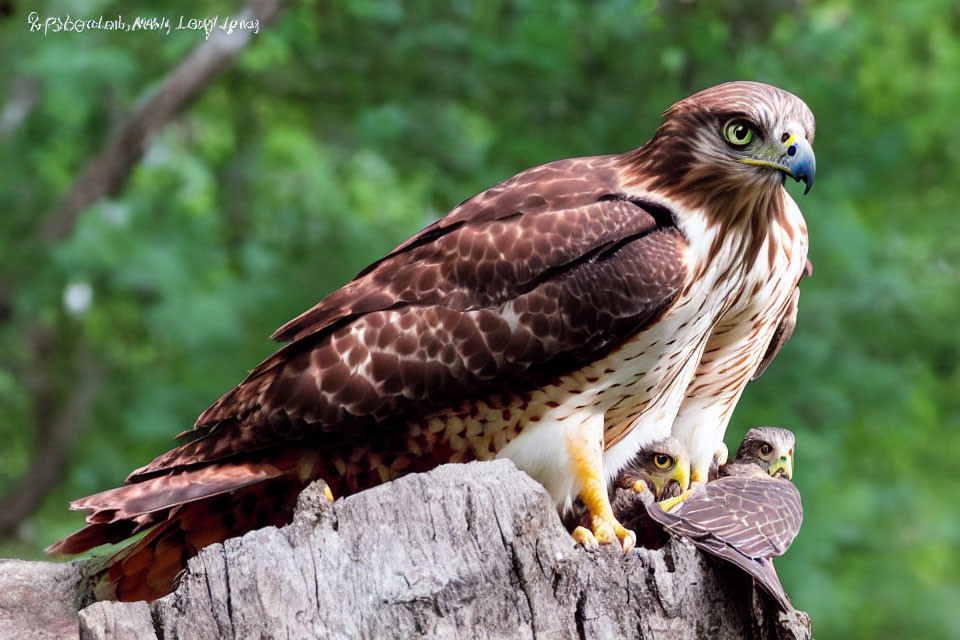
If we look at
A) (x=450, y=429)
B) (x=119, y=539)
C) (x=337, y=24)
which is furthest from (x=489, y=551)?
(x=337, y=24)

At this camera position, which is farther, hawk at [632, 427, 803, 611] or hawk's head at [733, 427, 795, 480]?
hawk's head at [733, 427, 795, 480]

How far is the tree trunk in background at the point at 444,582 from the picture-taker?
2.39 metres

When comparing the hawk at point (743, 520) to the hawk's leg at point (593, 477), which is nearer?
the hawk at point (743, 520)

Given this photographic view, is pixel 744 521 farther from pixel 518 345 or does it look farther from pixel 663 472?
pixel 518 345

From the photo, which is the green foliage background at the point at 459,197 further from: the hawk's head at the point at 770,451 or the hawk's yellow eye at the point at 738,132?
the hawk's yellow eye at the point at 738,132

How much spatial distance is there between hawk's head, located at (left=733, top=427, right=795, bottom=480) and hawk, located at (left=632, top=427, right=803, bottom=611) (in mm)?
189

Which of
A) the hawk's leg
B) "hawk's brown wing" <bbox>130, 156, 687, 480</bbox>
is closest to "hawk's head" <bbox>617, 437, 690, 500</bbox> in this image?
the hawk's leg

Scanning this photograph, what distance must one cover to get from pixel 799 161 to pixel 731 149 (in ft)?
0.58

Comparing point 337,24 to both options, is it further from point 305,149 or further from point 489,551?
point 489,551

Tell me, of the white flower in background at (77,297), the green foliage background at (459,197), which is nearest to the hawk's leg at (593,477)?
the green foliage background at (459,197)

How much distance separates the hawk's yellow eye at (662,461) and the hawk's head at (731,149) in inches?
28.9

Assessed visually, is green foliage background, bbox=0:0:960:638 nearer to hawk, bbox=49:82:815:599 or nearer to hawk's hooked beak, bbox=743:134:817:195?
hawk, bbox=49:82:815:599

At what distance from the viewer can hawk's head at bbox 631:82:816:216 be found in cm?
287

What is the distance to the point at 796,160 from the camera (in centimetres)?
286
